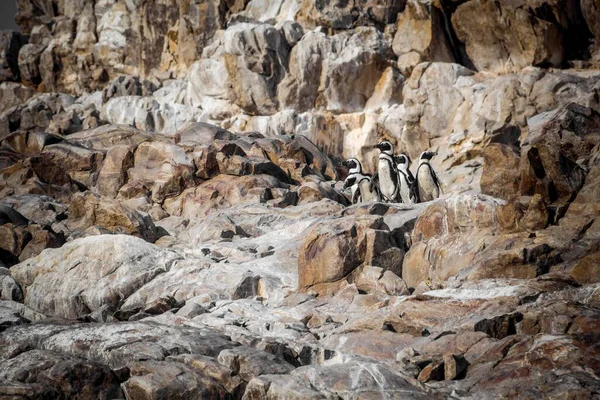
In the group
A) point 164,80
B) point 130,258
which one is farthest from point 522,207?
point 164,80

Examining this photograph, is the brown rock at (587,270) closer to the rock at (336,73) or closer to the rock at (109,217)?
the rock at (109,217)

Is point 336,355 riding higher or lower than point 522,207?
lower

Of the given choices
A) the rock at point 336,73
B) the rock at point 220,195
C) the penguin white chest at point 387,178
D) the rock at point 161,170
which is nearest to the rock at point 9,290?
the rock at point 220,195

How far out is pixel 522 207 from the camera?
1232 cm

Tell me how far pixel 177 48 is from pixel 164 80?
1692 mm

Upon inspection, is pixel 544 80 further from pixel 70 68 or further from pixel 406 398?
pixel 70 68

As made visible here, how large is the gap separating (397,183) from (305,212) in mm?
2730

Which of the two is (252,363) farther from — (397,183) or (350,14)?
(350,14)

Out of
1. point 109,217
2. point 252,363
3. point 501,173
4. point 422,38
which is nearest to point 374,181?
point 501,173

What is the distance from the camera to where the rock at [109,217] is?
17.0m

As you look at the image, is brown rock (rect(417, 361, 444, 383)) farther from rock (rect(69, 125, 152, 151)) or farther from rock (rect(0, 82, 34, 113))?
rock (rect(0, 82, 34, 113))

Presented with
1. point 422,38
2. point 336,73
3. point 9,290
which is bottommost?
point 9,290

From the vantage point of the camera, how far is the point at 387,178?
1845 cm

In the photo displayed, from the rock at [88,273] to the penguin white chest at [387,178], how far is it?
648cm
